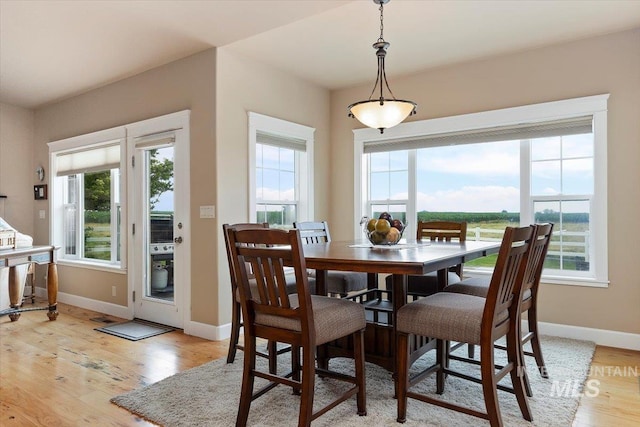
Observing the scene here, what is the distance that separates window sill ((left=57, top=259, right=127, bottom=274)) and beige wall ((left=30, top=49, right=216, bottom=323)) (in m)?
0.05

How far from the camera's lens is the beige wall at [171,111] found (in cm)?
376

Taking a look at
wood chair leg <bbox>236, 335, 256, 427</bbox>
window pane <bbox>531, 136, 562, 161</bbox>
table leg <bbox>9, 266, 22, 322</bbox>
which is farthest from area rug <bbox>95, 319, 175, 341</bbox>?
window pane <bbox>531, 136, 562, 161</bbox>

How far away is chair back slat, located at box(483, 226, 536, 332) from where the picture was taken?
6.21 feet

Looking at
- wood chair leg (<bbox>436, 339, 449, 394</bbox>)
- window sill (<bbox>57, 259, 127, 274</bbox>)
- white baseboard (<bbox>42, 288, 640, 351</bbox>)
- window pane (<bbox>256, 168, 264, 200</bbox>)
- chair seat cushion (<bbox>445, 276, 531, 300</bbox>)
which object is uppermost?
window pane (<bbox>256, 168, 264, 200</bbox>)

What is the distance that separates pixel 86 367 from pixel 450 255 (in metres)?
2.58

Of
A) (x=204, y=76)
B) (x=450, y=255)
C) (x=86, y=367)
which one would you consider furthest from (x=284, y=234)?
(x=204, y=76)

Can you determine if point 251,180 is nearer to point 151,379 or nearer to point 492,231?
point 151,379

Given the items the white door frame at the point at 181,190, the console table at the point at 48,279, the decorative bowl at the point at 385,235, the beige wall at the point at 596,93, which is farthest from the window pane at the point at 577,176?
the console table at the point at 48,279

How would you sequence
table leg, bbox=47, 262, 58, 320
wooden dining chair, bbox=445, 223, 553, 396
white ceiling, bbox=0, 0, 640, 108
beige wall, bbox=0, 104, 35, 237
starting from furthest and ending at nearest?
beige wall, bbox=0, 104, 35, 237 < table leg, bbox=47, 262, 58, 320 < white ceiling, bbox=0, 0, 640, 108 < wooden dining chair, bbox=445, 223, 553, 396

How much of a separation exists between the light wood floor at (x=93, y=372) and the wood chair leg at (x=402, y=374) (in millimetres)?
905

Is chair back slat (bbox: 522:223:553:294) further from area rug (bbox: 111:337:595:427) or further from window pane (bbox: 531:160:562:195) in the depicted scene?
window pane (bbox: 531:160:562:195)

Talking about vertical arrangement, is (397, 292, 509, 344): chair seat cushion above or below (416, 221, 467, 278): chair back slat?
below

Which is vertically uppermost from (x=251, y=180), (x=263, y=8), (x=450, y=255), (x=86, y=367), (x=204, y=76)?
(x=263, y=8)

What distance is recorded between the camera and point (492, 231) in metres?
4.30
